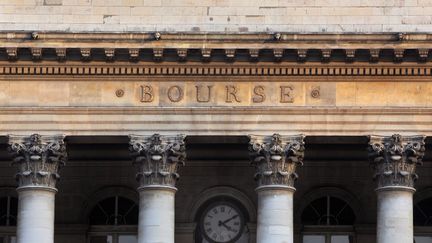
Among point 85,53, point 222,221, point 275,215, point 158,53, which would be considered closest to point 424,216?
point 222,221

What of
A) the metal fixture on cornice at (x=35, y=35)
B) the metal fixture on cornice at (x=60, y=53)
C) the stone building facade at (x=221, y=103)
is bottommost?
the stone building facade at (x=221, y=103)

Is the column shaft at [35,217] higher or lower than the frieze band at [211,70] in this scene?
lower

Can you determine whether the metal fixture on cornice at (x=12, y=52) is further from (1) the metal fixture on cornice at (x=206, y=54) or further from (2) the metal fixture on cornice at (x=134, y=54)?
(1) the metal fixture on cornice at (x=206, y=54)

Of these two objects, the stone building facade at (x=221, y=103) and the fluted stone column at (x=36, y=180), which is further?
the fluted stone column at (x=36, y=180)

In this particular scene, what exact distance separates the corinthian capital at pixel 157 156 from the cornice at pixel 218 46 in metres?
2.13

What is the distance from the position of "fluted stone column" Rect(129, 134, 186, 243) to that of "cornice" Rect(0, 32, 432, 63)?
223cm

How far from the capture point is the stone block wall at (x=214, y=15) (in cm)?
5988

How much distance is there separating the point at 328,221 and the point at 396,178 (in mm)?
5695

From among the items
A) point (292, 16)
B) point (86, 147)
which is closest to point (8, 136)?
point (86, 147)

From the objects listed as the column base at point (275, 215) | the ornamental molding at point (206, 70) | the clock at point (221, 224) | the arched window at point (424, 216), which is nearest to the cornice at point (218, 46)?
the ornamental molding at point (206, 70)

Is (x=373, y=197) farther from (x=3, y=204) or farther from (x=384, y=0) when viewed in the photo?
(x=3, y=204)

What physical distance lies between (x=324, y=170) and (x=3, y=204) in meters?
9.36

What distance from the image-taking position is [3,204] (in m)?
63.9

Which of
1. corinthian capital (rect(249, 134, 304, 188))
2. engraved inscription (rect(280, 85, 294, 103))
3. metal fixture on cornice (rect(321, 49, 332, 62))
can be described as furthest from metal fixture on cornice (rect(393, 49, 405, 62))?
corinthian capital (rect(249, 134, 304, 188))
